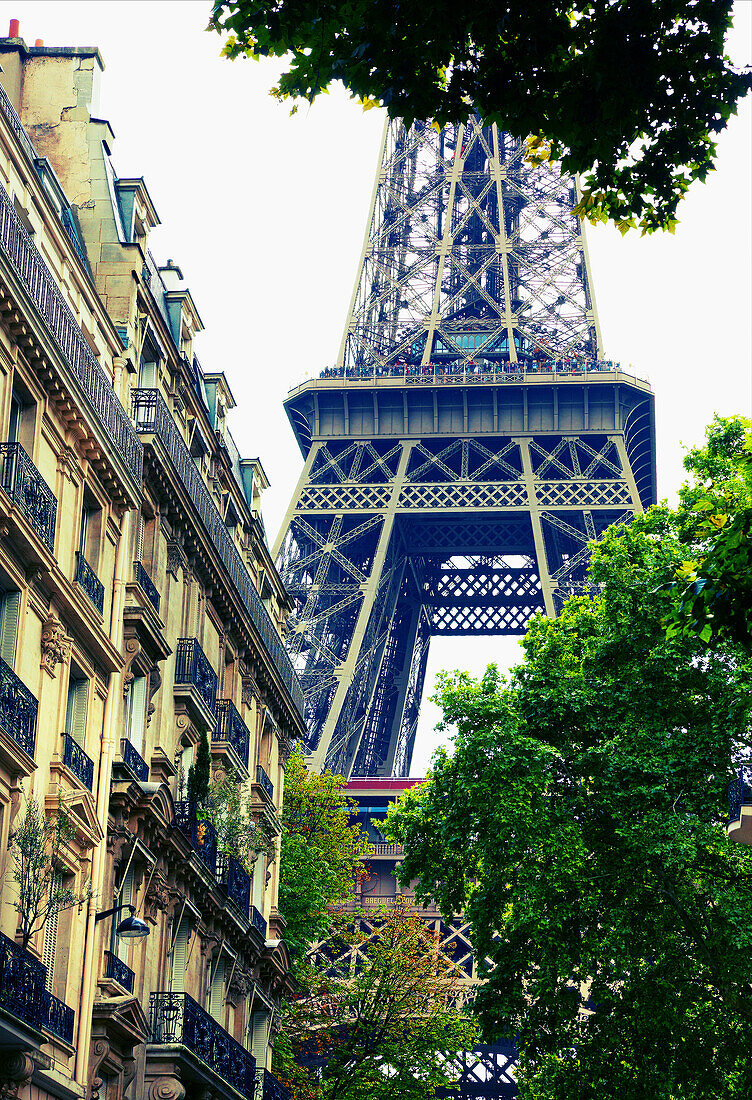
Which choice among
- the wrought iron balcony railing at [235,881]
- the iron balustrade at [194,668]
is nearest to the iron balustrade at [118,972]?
the wrought iron balcony railing at [235,881]

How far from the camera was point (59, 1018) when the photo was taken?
22.1 m

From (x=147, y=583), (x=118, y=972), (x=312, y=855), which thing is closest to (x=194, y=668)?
(x=147, y=583)

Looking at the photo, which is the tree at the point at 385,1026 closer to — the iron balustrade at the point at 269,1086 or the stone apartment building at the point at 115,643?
the iron balustrade at the point at 269,1086

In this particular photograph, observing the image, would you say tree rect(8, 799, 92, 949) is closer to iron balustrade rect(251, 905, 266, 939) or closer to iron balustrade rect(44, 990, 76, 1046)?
iron balustrade rect(44, 990, 76, 1046)

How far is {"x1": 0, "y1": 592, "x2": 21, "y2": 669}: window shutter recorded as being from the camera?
21547 mm

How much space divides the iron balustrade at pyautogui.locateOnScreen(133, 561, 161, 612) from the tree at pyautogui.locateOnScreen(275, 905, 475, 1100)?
15944mm

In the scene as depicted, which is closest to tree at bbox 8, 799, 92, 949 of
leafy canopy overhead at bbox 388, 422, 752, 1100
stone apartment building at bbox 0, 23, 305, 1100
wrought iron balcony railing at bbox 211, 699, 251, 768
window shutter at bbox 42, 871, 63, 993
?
window shutter at bbox 42, 871, 63, 993

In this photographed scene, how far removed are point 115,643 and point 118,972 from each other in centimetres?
521

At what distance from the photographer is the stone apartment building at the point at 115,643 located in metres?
22.0

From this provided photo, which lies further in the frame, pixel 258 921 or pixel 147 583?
pixel 258 921

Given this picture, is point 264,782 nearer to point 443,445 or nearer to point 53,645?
point 53,645

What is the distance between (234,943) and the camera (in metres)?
35.2

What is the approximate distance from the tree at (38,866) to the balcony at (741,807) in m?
10.6

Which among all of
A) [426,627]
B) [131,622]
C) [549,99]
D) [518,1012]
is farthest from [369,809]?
[549,99]
